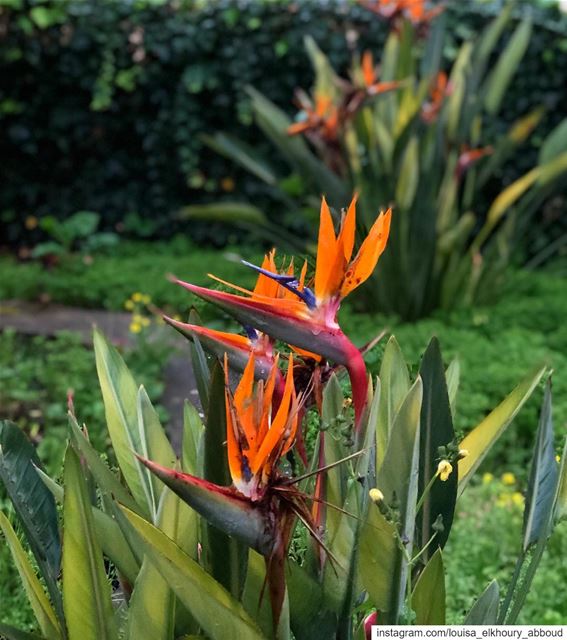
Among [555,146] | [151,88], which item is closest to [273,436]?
[555,146]

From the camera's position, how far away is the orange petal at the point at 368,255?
0.91 meters

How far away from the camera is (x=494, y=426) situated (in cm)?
110

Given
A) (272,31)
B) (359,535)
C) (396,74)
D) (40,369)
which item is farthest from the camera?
(272,31)

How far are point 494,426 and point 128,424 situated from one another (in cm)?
43

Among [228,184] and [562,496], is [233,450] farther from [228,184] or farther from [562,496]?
[228,184]

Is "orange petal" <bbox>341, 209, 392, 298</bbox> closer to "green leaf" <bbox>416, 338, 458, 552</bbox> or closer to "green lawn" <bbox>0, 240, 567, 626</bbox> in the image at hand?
"green leaf" <bbox>416, 338, 458, 552</bbox>

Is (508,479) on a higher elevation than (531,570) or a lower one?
lower

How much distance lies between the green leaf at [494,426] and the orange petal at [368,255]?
0.91 feet

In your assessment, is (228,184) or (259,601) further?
(228,184)

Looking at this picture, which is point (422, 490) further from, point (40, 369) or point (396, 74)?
point (396, 74)

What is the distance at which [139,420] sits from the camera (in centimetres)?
113

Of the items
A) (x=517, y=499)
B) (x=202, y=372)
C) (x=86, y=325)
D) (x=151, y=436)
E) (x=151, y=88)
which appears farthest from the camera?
(x=151, y=88)

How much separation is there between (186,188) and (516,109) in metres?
1.83

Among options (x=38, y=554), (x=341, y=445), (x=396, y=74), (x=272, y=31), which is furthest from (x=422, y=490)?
(x=272, y=31)
